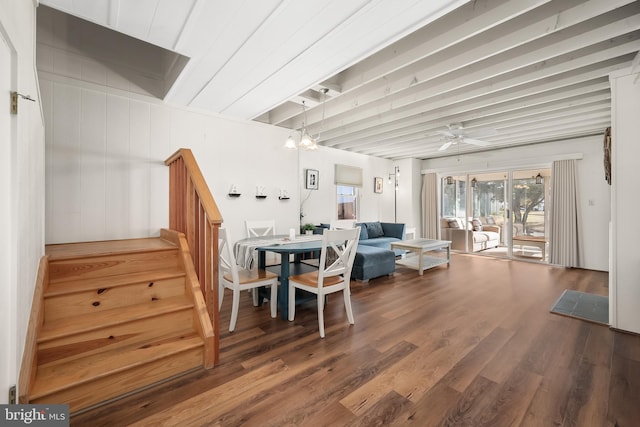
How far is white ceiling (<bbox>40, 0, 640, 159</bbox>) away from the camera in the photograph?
6.31 ft

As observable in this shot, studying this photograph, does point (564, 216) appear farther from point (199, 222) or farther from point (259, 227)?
point (199, 222)

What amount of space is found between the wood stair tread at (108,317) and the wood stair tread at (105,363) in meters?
0.18

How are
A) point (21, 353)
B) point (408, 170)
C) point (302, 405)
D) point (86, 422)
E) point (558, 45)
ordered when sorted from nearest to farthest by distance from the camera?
point (21, 353)
point (86, 422)
point (302, 405)
point (558, 45)
point (408, 170)

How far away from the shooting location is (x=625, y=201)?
8.51 ft

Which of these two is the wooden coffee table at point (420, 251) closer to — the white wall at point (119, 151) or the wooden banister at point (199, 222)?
the white wall at point (119, 151)

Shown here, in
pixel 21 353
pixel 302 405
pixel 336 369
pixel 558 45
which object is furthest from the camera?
pixel 558 45

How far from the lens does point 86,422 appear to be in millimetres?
1479

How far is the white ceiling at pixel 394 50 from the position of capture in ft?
6.31

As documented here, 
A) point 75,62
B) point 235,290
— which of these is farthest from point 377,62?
point 75,62

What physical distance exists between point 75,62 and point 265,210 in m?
2.82

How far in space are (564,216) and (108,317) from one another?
7247 mm

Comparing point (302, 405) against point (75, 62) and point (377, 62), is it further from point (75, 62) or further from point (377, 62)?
point (75, 62)

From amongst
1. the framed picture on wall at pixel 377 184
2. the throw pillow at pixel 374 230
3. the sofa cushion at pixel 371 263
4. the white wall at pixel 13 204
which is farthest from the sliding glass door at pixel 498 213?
the white wall at pixel 13 204

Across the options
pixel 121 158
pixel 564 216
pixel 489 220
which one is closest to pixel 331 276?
pixel 121 158
